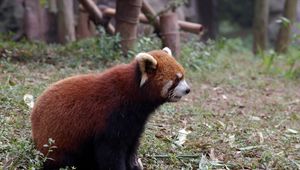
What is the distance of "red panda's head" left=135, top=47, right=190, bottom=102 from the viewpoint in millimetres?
4155

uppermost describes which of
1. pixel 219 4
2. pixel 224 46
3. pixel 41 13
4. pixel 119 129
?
pixel 119 129

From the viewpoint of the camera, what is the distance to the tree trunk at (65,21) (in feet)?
35.0

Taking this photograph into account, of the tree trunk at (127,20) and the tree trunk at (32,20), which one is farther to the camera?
the tree trunk at (32,20)

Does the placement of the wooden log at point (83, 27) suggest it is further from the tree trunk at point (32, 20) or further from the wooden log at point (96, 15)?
the wooden log at point (96, 15)

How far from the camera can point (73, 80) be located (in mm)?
4320

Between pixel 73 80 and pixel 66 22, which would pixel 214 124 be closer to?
pixel 73 80

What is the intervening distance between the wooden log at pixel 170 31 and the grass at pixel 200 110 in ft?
0.76

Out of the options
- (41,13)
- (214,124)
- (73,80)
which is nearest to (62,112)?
(73,80)

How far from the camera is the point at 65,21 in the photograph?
426 inches

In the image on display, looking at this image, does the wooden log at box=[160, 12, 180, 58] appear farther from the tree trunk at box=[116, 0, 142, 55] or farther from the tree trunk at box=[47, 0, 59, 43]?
the tree trunk at box=[47, 0, 59, 43]

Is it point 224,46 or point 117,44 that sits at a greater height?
point 117,44

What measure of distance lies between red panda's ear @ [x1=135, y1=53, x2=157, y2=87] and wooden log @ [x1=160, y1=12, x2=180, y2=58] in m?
5.27

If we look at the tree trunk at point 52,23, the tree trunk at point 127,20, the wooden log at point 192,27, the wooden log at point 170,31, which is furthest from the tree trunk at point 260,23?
the tree trunk at point 127,20

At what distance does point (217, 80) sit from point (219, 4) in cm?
1053
